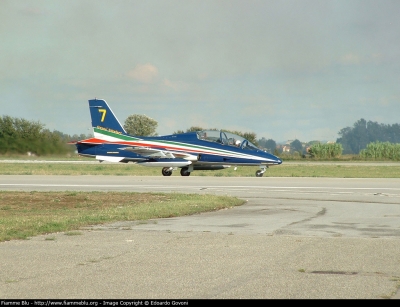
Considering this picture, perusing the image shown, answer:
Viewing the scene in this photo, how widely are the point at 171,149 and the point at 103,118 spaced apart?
16.5ft

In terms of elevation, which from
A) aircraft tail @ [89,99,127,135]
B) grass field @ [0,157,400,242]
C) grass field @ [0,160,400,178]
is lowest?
grass field @ [0,157,400,242]

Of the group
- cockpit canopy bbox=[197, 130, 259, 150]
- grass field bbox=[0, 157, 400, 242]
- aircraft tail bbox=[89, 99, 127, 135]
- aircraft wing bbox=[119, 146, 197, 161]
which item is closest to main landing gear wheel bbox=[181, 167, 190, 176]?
aircraft wing bbox=[119, 146, 197, 161]

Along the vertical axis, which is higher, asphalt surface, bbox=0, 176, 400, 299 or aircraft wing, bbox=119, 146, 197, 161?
aircraft wing, bbox=119, 146, 197, 161

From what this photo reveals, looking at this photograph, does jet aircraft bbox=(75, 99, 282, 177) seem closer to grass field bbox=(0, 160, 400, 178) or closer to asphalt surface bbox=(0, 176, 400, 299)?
grass field bbox=(0, 160, 400, 178)

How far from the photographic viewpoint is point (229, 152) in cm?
3650

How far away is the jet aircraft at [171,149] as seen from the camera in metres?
36.5

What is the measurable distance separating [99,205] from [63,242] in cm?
733

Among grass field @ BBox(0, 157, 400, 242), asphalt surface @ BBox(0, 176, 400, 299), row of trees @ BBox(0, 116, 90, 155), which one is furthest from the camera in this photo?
row of trees @ BBox(0, 116, 90, 155)

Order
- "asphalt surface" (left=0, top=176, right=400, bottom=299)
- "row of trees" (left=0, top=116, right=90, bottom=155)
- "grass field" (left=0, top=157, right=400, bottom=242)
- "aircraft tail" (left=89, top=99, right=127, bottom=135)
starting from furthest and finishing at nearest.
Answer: "aircraft tail" (left=89, top=99, right=127, bottom=135) → "row of trees" (left=0, top=116, right=90, bottom=155) → "grass field" (left=0, top=157, right=400, bottom=242) → "asphalt surface" (left=0, top=176, right=400, bottom=299)

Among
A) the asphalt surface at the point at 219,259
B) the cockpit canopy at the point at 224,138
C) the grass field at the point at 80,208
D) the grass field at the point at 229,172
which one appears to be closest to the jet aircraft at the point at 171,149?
the cockpit canopy at the point at 224,138

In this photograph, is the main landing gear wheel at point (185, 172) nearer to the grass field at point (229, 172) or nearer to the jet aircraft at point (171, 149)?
the jet aircraft at point (171, 149)

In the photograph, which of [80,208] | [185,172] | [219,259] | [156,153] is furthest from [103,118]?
[219,259]

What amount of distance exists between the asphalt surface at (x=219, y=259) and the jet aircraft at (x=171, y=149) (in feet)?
67.0

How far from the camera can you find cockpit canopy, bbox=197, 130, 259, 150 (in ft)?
121
